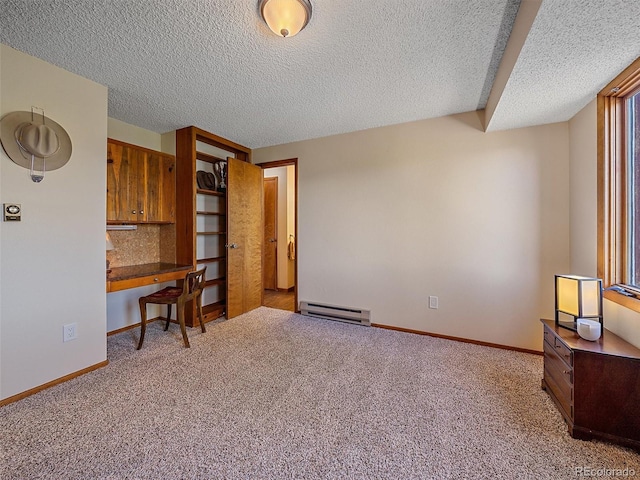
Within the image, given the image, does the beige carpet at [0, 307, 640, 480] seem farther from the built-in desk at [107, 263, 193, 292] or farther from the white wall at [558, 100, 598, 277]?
the white wall at [558, 100, 598, 277]

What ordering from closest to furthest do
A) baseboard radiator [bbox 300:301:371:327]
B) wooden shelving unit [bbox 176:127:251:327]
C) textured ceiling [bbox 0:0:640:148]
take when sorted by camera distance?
textured ceiling [bbox 0:0:640:148] → wooden shelving unit [bbox 176:127:251:327] → baseboard radiator [bbox 300:301:371:327]

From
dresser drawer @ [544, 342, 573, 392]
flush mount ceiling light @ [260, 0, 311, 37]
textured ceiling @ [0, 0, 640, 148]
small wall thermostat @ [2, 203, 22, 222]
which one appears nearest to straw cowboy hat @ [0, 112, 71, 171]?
small wall thermostat @ [2, 203, 22, 222]

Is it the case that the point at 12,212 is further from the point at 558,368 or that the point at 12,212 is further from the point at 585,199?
the point at 585,199

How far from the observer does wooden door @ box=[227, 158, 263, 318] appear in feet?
10.5

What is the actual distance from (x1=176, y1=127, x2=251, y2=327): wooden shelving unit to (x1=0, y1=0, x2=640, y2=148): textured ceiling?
63cm

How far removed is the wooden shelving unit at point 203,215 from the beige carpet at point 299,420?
1.08 m

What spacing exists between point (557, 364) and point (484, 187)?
5.16ft

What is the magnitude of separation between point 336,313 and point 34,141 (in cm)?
302

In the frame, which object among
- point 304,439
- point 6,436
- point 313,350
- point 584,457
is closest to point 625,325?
point 584,457

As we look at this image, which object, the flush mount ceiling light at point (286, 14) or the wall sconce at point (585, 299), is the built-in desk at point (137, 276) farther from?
the wall sconce at point (585, 299)

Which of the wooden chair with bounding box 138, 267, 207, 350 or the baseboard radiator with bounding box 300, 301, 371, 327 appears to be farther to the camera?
the baseboard radiator with bounding box 300, 301, 371, 327

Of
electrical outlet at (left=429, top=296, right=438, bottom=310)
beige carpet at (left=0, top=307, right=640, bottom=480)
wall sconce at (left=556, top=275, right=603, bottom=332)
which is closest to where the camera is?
beige carpet at (left=0, top=307, right=640, bottom=480)

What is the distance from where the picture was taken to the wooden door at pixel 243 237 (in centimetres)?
321

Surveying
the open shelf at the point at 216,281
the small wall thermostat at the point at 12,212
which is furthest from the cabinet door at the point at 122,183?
the open shelf at the point at 216,281
